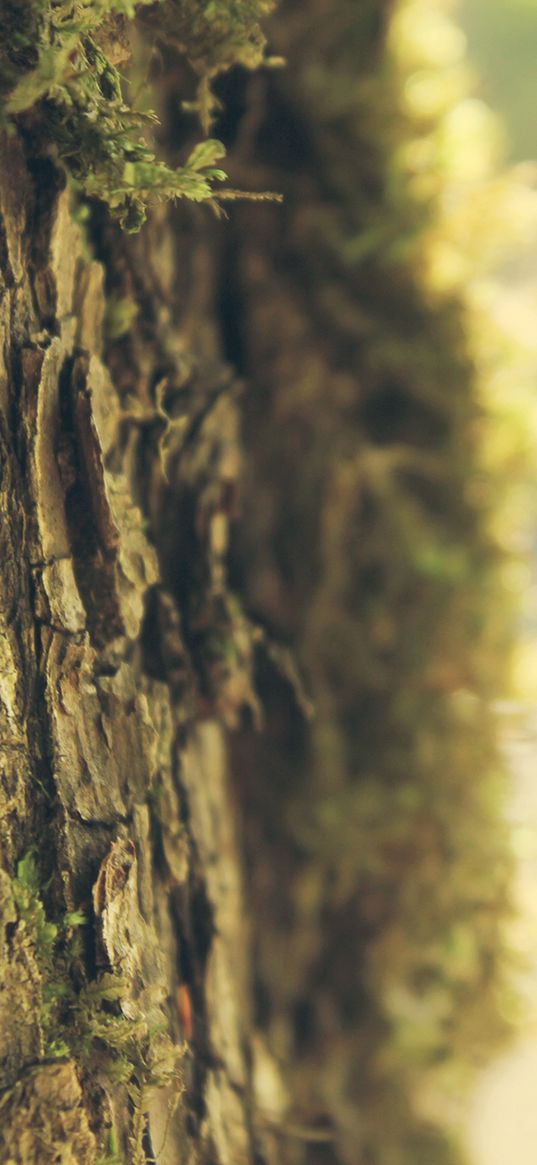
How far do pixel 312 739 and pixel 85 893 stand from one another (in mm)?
556

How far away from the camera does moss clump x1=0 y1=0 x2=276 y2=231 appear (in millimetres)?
503

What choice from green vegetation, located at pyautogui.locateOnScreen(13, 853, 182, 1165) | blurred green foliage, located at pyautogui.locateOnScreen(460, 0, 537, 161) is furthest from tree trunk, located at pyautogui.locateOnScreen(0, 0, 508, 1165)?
blurred green foliage, located at pyautogui.locateOnScreen(460, 0, 537, 161)

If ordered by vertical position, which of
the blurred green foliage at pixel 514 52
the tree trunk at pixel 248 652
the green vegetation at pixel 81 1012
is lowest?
the green vegetation at pixel 81 1012

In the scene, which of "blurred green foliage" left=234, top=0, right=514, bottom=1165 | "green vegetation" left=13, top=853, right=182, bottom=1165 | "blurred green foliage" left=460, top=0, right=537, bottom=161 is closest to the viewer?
"green vegetation" left=13, top=853, right=182, bottom=1165

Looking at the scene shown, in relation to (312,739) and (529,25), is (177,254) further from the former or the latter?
(529,25)

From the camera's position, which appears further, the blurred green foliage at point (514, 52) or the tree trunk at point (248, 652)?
the blurred green foliage at point (514, 52)

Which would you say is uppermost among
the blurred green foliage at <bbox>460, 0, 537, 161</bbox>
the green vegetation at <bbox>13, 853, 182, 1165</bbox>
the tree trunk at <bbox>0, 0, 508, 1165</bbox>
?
the blurred green foliage at <bbox>460, 0, 537, 161</bbox>

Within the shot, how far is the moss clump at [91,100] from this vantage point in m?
0.50

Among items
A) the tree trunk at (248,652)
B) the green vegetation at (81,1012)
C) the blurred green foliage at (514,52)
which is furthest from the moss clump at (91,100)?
the blurred green foliage at (514,52)

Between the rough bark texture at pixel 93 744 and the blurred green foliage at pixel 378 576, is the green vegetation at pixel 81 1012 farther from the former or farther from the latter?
the blurred green foliage at pixel 378 576

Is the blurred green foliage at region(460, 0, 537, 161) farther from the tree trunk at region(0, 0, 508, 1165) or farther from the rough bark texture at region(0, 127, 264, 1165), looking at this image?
the rough bark texture at region(0, 127, 264, 1165)

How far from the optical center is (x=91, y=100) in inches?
20.8

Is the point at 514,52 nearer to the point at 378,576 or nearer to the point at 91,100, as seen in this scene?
the point at 378,576

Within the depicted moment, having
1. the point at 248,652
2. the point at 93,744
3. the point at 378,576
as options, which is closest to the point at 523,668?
the point at 378,576
